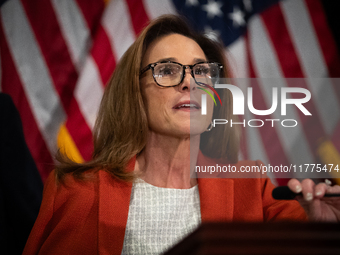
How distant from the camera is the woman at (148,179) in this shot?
123 centimetres

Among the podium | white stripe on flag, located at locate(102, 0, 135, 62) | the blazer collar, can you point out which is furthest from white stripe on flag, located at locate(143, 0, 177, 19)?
the podium

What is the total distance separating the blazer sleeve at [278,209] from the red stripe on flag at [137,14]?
3.88 feet

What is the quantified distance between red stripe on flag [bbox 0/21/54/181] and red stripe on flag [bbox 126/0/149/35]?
0.78 metres

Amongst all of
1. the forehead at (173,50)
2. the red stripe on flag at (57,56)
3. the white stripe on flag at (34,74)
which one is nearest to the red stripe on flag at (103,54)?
the red stripe on flag at (57,56)

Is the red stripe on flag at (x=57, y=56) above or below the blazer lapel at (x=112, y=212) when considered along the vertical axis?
above

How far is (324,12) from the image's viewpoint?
6.62 feet

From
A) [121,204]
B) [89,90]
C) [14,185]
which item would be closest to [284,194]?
[121,204]

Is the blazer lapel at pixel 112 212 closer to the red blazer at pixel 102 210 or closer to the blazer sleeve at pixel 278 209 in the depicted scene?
the red blazer at pixel 102 210

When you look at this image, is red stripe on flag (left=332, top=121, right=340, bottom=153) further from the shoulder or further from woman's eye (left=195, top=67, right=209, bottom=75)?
the shoulder

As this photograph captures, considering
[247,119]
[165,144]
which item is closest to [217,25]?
[247,119]

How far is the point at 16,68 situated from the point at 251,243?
195 cm

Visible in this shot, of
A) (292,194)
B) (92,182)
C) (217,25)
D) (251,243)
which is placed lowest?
(251,243)

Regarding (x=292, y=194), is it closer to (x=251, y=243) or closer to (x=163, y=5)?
(x=251, y=243)

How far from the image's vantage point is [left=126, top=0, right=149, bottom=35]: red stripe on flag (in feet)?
6.63
